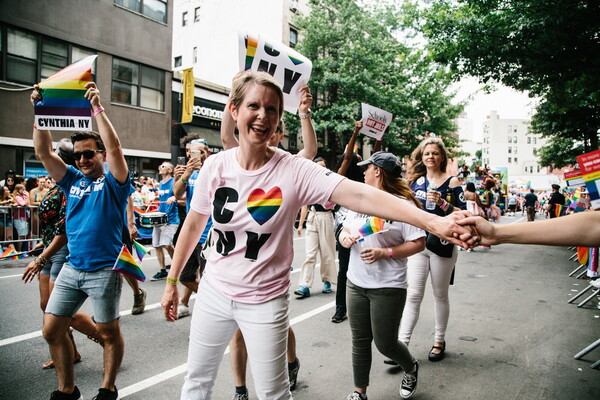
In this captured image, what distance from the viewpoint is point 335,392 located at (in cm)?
338

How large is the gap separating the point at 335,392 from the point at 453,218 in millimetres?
2128

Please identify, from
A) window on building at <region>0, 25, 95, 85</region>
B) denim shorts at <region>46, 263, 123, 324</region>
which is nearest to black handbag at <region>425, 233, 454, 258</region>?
denim shorts at <region>46, 263, 123, 324</region>

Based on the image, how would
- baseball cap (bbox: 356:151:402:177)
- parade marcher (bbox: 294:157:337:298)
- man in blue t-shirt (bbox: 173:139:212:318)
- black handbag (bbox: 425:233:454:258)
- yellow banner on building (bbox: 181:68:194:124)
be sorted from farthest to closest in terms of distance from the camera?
yellow banner on building (bbox: 181:68:194:124)
parade marcher (bbox: 294:157:337:298)
man in blue t-shirt (bbox: 173:139:212:318)
black handbag (bbox: 425:233:454:258)
baseball cap (bbox: 356:151:402:177)

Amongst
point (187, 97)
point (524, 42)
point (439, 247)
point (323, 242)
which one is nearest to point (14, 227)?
point (323, 242)

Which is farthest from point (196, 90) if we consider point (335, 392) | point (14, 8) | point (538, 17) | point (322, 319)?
point (335, 392)

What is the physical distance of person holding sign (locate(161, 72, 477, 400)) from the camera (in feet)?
6.93

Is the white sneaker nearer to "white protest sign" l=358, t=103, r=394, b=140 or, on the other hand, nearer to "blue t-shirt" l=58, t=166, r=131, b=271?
"blue t-shirt" l=58, t=166, r=131, b=271

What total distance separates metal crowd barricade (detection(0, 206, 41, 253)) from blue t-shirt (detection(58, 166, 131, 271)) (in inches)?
301

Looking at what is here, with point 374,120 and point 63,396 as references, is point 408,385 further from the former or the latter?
point 374,120

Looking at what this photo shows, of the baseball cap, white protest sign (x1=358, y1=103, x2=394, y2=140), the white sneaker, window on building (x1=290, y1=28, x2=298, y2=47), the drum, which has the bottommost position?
the white sneaker

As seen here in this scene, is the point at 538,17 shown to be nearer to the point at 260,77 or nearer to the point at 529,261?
the point at 529,261

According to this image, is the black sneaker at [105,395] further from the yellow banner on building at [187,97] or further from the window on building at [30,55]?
the yellow banner on building at [187,97]

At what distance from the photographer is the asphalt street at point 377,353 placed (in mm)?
3434

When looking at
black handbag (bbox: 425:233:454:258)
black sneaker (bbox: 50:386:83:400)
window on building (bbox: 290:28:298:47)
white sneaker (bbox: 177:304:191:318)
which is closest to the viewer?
black sneaker (bbox: 50:386:83:400)
